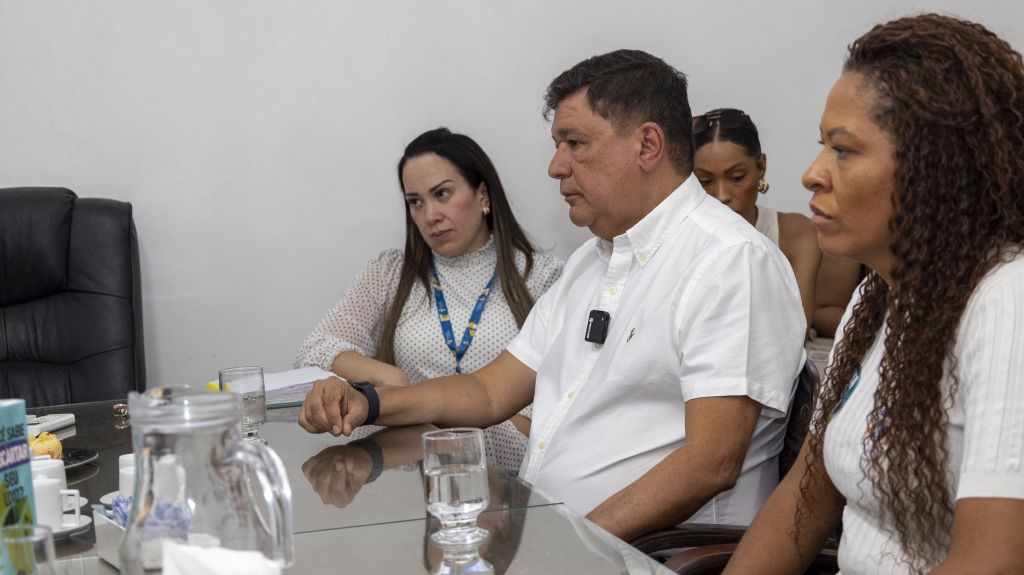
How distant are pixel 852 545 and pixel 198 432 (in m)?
0.84

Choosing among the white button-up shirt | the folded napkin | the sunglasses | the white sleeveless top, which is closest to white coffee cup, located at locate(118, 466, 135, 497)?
the folded napkin

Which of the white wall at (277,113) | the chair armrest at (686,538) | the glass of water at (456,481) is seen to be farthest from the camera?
the white wall at (277,113)

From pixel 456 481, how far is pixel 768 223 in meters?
2.15

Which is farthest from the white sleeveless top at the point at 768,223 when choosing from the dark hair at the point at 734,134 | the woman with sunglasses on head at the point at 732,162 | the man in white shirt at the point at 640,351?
the man in white shirt at the point at 640,351

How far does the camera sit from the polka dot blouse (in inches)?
113

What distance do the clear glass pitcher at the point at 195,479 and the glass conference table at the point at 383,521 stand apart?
0.36m

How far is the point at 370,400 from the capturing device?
6.29 ft

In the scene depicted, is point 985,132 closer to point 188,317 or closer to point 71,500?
point 71,500

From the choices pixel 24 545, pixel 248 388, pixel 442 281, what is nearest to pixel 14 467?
→ pixel 24 545

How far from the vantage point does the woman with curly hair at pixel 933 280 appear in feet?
3.47

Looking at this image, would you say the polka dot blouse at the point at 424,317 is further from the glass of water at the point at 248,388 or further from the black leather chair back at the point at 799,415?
the black leather chair back at the point at 799,415

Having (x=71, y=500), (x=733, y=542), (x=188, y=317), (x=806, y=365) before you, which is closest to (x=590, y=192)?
(x=806, y=365)

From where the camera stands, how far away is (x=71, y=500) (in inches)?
53.4

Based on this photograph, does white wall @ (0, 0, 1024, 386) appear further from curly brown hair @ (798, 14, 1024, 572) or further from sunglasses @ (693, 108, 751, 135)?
curly brown hair @ (798, 14, 1024, 572)
